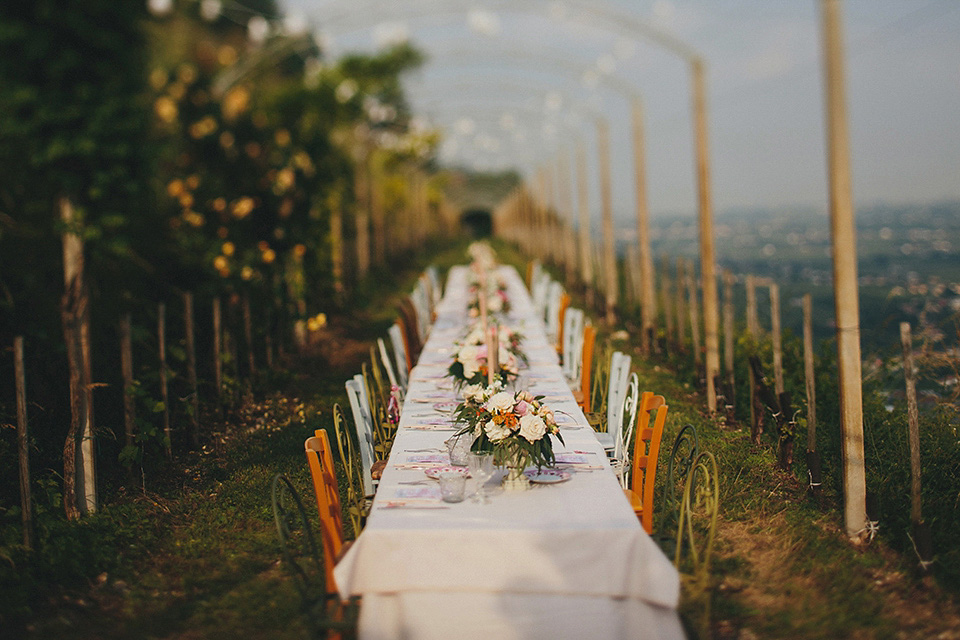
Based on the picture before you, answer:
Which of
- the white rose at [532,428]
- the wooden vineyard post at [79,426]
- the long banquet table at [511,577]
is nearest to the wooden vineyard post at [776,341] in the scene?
the white rose at [532,428]

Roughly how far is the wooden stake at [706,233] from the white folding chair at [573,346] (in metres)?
1.14

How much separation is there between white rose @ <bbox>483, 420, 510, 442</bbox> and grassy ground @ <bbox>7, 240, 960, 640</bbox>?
1.17 m

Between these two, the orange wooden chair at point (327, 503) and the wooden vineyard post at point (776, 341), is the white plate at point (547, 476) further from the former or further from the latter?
the wooden vineyard post at point (776, 341)

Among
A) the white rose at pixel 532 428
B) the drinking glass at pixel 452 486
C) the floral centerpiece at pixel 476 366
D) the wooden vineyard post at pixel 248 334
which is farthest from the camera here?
the wooden vineyard post at pixel 248 334

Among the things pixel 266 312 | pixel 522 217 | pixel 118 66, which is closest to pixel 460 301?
pixel 266 312

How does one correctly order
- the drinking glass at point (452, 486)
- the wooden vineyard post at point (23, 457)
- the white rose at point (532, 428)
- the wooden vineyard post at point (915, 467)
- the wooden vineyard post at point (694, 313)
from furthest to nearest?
the wooden vineyard post at point (694, 313), the wooden vineyard post at point (23, 457), the wooden vineyard post at point (915, 467), the white rose at point (532, 428), the drinking glass at point (452, 486)

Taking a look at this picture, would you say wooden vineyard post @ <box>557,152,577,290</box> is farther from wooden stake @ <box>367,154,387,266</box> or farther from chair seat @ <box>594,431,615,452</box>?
chair seat @ <box>594,431,615,452</box>

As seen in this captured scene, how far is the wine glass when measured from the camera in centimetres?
378

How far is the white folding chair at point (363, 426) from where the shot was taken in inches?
195

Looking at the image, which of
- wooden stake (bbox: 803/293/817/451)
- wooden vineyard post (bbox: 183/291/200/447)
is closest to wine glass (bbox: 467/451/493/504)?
wooden stake (bbox: 803/293/817/451)

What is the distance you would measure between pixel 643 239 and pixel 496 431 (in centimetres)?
785

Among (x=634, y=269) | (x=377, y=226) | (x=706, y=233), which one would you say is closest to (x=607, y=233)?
(x=634, y=269)

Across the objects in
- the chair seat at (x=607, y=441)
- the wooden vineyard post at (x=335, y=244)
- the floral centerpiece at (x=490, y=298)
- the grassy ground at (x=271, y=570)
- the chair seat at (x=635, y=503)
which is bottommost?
the grassy ground at (x=271, y=570)

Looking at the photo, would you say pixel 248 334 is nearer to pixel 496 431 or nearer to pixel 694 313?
pixel 694 313
